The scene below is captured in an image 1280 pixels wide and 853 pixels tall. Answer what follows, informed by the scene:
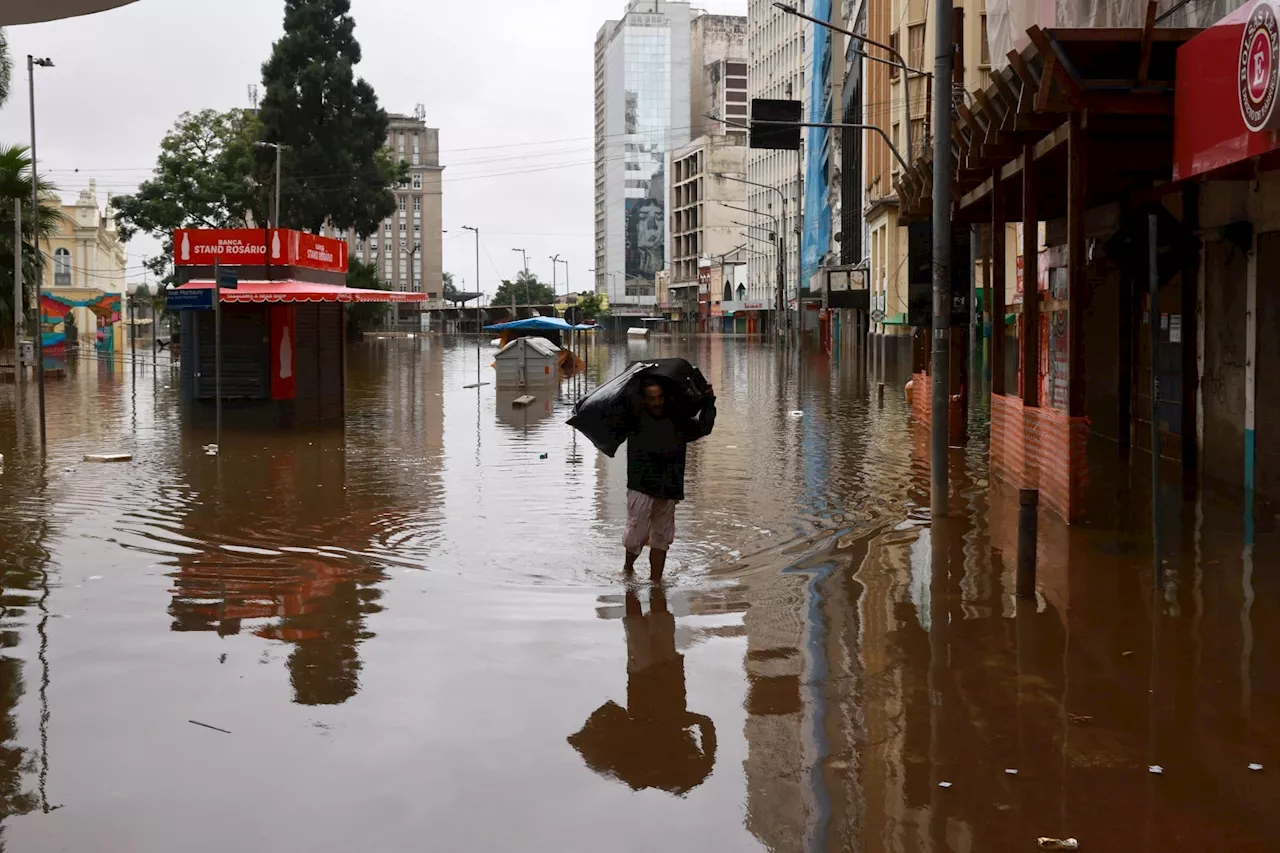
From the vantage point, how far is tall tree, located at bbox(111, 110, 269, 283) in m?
65.6

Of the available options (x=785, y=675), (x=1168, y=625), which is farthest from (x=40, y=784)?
(x=1168, y=625)

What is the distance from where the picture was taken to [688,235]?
171625mm

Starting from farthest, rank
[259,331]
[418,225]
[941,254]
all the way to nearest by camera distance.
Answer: [418,225], [259,331], [941,254]

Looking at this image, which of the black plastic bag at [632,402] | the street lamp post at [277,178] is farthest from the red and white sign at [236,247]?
the street lamp post at [277,178]

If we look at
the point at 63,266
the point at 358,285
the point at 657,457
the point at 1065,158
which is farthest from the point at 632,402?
the point at 63,266

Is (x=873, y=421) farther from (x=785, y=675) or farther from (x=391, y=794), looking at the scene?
(x=391, y=794)

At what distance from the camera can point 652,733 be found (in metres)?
6.67

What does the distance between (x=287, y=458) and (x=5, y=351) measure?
29.9m

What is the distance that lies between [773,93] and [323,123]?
255ft

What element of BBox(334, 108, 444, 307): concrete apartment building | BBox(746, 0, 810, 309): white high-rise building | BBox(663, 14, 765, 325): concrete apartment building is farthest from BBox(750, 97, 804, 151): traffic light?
BBox(334, 108, 444, 307): concrete apartment building

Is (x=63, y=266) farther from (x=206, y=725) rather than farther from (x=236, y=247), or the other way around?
(x=206, y=725)

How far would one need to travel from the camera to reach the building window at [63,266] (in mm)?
78750

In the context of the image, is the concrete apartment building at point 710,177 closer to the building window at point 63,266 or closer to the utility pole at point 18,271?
the building window at point 63,266

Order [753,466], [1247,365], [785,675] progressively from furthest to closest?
[753,466], [1247,365], [785,675]
